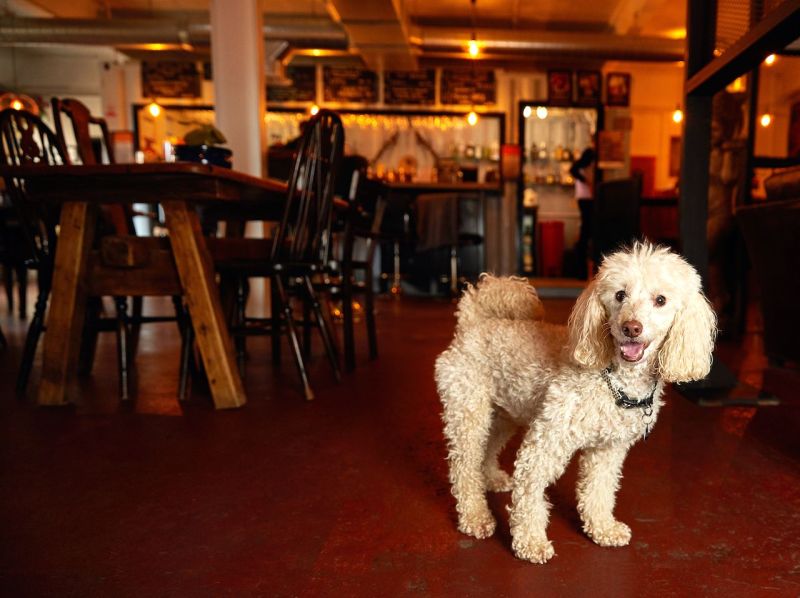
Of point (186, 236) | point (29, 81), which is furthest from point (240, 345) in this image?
point (29, 81)

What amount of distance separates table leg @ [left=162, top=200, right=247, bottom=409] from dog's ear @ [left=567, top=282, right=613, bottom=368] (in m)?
1.48

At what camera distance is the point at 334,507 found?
1419mm

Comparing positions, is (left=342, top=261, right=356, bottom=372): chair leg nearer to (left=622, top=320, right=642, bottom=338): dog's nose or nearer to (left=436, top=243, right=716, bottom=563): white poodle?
(left=436, top=243, right=716, bottom=563): white poodle

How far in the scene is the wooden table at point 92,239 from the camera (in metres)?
2.11

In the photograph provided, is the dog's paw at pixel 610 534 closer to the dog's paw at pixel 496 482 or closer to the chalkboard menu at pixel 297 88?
the dog's paw at pixel 496 482

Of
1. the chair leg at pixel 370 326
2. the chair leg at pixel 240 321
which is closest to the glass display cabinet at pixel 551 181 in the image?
the chair leg at pixel 370 326

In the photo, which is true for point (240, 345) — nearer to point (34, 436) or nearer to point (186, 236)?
point (186, 236)

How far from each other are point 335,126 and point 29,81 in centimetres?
1001

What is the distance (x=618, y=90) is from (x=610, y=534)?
9.09m

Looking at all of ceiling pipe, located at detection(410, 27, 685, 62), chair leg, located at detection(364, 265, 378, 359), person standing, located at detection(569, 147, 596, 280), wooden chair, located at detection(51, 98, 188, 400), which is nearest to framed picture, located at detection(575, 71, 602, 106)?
person standing, located at detection(569, 147, 596, 280)

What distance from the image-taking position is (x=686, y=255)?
2.33 metres

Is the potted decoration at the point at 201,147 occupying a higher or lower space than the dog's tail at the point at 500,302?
higher

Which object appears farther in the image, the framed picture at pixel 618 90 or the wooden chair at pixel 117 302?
the framed picture at pixel 618 90

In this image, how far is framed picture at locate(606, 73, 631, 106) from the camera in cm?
894
